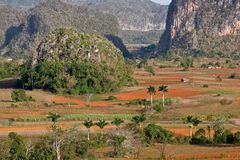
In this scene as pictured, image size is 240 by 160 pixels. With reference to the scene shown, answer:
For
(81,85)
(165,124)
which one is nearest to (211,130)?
(165,124)

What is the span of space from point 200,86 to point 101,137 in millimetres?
54152

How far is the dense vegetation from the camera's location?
102 m

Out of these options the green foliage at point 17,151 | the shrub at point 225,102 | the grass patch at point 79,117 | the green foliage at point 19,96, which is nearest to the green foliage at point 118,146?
the green foliage at point 17,151

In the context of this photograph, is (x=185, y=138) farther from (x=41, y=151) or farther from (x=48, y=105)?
(x=48, y=105)

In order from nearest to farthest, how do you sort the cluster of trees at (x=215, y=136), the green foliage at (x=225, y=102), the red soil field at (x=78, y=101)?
the cluster of trees at (x=215, y=136), the green foliage at (x=225, y=102), the red soil field at (x=78, y=101)

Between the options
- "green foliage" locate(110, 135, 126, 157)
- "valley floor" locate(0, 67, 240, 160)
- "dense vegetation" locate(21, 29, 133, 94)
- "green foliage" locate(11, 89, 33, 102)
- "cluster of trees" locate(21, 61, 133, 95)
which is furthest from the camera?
"dense vegetation" locate(21, 29, 133, 94)

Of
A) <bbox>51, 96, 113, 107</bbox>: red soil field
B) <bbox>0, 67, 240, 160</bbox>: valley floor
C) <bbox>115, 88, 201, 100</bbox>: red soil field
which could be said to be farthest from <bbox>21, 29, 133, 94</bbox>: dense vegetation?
<bbox>115, 88, 201, 100</bbox>: red soil field

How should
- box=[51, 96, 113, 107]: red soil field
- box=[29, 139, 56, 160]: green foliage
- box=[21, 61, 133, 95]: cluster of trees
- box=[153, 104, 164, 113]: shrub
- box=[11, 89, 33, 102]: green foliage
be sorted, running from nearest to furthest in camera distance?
1. box=[29, 139, 56, 160]: green foliage
2. box=[153, 104, 164, 113]: shrub
3. box=[51, 96, 113, 107]: red soil field
4. box=[11, 89, 33, 102]: green foliage
5. box=[21, 61, 133, 95]: cluster of trees

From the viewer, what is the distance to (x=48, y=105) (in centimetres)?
8250

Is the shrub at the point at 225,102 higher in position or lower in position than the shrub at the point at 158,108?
higher

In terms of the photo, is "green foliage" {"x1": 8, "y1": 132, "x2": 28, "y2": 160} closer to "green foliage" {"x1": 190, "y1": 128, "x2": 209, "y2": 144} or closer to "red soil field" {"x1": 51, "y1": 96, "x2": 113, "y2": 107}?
"green foliage" {"x1": 190, "y1": 128, "x2": 209, "y2": 144}

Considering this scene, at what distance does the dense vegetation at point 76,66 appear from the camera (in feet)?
334

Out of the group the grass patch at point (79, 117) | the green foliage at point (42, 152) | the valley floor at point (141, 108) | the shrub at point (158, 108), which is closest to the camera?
the green foliage at point (42, 152)

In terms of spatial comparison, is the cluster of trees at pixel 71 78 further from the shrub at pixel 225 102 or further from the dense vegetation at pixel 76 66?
the shrub at pixel 225 102
